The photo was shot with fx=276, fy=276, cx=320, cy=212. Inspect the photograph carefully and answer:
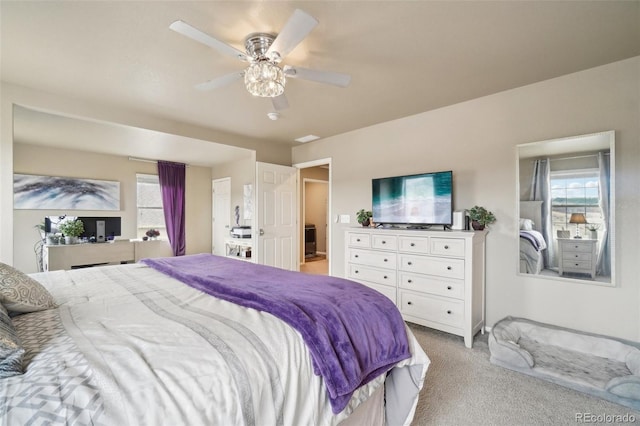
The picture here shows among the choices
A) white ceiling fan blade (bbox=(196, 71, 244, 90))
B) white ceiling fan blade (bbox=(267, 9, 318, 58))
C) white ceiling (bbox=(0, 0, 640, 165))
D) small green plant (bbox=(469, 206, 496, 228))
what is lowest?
small green plant (bbox=(469, 206, 496, 228))

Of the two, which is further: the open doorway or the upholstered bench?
the open doorway

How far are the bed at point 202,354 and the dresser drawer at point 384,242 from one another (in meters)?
1.48

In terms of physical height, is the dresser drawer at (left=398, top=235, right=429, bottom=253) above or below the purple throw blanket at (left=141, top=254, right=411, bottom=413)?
above

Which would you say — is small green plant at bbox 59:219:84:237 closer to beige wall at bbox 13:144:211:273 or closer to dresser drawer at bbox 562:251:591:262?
beige wall at bbox 13:144:211:273

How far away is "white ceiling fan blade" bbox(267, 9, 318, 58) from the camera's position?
4.63ft

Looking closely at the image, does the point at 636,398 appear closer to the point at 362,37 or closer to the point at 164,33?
the point at 362,37

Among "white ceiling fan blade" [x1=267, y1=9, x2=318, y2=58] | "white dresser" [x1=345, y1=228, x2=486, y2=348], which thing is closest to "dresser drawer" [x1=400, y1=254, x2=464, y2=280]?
"white dresser" [x1=345, y1=228, x2=486, y2=348]

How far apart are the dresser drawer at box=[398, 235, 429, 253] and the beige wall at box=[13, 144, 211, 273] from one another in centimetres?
508

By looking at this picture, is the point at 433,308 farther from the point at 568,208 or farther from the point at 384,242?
the point at 568,208

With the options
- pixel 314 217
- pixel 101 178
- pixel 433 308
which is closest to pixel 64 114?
pixel 101 178

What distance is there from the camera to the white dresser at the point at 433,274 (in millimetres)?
2656

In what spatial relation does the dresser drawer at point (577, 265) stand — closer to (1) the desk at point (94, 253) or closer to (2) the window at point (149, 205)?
(1) the desk at point (94, 253)

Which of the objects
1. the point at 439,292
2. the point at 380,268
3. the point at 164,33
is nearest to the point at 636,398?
the point at 439,292

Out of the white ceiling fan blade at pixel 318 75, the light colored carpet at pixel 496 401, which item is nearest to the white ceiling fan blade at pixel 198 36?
the white ceiling fan blade at pixel 318 75
